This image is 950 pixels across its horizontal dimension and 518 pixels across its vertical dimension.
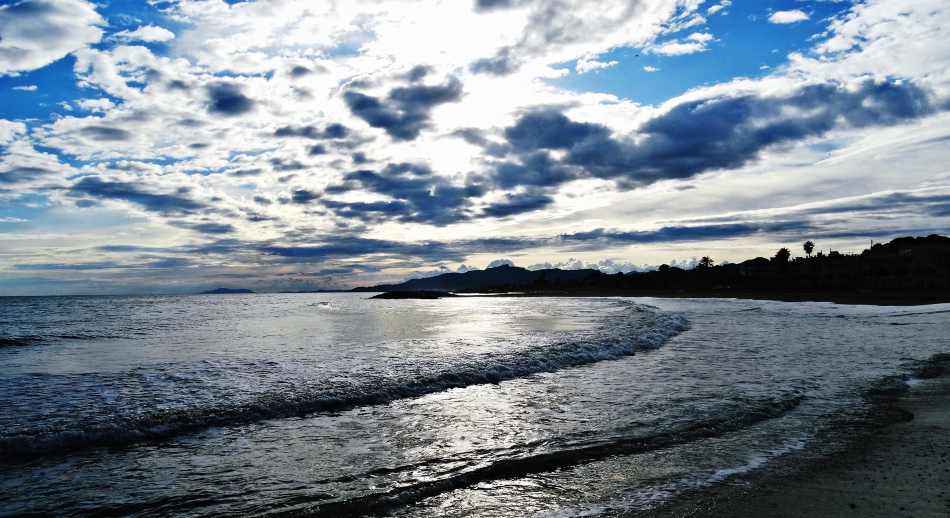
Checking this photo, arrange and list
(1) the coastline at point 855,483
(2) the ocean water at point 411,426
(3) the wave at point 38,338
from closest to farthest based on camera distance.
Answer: (1) the coastline at point 855,483, (2) the ocean water at point 411,426, (3) the wave at point 38,338

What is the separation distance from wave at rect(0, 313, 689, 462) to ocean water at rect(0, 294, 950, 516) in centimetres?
5

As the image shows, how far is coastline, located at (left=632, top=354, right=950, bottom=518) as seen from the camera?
215 inches

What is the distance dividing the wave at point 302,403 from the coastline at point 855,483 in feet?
25.7

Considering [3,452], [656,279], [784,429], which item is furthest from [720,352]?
[656,279]

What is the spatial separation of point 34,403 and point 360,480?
972 centimetres

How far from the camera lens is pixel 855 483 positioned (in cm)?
619

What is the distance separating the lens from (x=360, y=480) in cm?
663

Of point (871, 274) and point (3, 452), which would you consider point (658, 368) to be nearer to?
point (3, 452)

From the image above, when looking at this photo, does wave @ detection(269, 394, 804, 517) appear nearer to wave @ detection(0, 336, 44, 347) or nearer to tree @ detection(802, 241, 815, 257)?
wave @ detection(0, 336, 44, 347)

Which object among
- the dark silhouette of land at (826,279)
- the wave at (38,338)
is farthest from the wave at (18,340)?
the dark silhouette of land at (826,279)

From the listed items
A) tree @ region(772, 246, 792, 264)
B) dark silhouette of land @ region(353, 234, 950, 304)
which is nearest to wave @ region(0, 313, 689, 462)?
dark silhouette of land @ region(353, 234, 950, 304)

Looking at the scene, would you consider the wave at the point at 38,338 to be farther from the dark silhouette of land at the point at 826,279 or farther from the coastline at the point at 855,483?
the dark silhouette of land at the point at 826,279

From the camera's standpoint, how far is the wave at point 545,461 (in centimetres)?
582

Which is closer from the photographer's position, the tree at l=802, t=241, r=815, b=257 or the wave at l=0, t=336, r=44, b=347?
the wave at l=0, t=336, r=44, b=347
